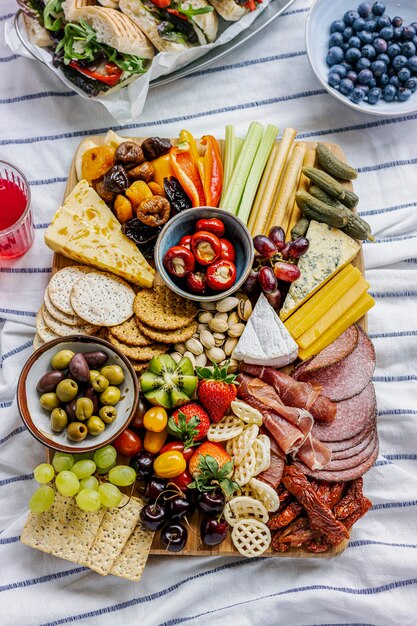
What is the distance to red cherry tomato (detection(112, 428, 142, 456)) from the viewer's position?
7.82ft

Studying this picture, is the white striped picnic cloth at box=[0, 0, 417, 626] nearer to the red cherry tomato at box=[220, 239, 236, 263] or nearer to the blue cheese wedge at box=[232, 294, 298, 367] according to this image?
the blue cheese wedge at box=[232, 294, 298, 367]

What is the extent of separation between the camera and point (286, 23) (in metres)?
2.83

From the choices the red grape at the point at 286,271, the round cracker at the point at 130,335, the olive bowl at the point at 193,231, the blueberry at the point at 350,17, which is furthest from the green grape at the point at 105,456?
the blueberry at the point at 350,17

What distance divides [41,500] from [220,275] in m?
0.93

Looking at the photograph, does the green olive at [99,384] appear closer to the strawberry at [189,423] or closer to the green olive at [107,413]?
the green olive at [107,413]

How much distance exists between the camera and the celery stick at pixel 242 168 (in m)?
2.56

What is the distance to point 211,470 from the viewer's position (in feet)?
7.52

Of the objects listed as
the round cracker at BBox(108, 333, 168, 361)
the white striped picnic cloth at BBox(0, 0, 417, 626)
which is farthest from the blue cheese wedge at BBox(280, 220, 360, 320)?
the round cracker at BBox(108, 333, 168, 361)

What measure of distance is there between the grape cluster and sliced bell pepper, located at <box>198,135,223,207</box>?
0.24 m

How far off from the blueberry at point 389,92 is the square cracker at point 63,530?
182 centimetres

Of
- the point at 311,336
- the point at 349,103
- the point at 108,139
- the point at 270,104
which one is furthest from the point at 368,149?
the point at 108,139

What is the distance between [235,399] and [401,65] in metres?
1.40

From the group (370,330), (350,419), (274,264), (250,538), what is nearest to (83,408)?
Answer: (250,538)

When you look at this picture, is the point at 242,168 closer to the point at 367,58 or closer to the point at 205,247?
the point at 205,247
